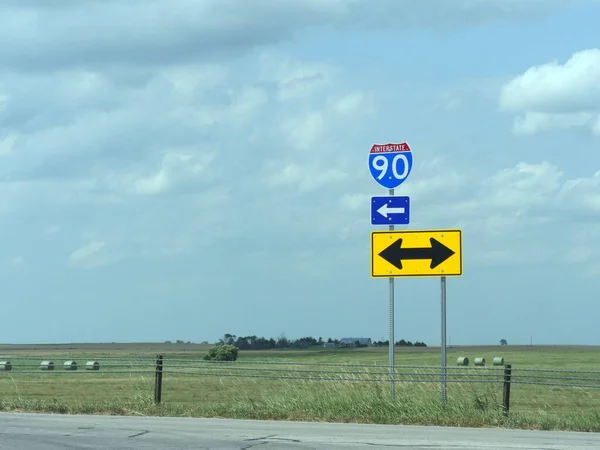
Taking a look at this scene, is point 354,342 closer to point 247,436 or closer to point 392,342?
point 392,342

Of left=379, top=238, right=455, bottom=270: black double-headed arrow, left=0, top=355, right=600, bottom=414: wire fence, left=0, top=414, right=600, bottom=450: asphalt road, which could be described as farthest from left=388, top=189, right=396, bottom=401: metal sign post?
left=0, top=414, right=600, bottom=450: asphalt road

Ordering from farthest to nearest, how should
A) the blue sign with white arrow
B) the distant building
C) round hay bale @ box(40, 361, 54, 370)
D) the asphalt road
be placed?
the distant building → round hay bale @ box(40, 361, 54, 370) → the blue sign with white arrow → the asphalt road

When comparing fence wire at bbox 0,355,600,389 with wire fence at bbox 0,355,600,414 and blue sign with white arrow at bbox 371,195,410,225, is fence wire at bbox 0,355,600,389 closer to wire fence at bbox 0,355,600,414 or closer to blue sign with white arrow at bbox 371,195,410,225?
wire fence at bbox 0,355,600,414

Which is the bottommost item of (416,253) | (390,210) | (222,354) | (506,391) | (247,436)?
(247,436)

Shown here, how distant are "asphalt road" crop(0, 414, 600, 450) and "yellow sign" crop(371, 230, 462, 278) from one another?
9.72 feet

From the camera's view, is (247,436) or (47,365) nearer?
(247,436)

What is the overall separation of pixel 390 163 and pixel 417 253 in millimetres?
1708

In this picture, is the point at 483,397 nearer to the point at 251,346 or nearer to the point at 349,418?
the point at 349,418

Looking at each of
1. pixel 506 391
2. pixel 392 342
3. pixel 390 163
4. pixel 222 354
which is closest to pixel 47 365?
pixel 392 342

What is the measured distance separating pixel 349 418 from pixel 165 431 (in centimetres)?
361

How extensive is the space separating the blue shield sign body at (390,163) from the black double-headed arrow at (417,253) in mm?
1125

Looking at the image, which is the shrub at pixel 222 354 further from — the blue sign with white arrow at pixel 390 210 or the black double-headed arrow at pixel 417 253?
the blue sign with white arrow at pixel 390 210

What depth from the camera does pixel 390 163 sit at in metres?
17.0

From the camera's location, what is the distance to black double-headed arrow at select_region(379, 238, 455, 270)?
17.0m
